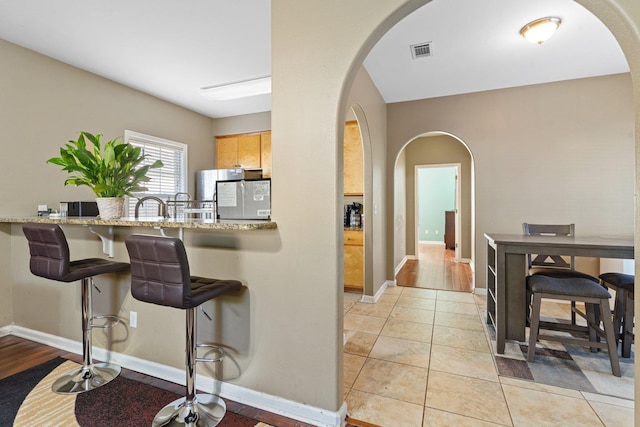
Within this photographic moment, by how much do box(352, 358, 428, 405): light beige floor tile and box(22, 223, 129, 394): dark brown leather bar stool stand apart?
179cm

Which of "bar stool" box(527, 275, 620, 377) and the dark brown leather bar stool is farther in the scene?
"bar stool" box(527, 275, 620, 377)

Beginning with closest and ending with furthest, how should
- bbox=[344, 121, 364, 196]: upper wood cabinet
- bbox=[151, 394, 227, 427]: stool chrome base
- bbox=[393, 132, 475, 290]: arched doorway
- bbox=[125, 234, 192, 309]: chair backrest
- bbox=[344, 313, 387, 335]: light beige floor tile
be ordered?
bbox=[125, 234, 192, 309]: chair backrest
bbox=[151, 394, 227, 427]: stool chrome base
bbox=[344, 313, 387, 335]: light beige floor tile
bbox=[344, 121, 364, 196]: upper wood cabinet
bbox=[393, 132, 475, 290]: arched doorway

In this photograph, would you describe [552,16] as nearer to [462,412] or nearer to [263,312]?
[462,412]

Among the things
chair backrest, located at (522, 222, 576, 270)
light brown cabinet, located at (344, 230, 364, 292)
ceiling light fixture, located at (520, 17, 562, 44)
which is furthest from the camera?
light brown cabinet, located at (344, 230, 364, 292)

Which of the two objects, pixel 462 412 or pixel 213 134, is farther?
pixel 213 134

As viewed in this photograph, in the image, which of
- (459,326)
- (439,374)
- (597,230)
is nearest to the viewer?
(439,374)

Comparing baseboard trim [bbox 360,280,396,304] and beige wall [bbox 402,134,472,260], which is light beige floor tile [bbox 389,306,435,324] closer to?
baseboard trim [bbox 360,280,396,304]

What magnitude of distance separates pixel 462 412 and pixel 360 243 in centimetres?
245

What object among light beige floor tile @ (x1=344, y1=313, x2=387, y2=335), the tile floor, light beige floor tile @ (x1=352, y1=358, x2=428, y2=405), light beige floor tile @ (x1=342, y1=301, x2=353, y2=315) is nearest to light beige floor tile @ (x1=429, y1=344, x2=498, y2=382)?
the tile floor

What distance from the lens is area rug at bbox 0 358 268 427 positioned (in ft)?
5.37

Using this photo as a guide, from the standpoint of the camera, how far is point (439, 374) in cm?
208

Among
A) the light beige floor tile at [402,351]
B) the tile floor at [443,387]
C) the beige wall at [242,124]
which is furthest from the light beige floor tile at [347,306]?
the beige wall at [242,124]

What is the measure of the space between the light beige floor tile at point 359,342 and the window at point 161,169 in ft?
10.8

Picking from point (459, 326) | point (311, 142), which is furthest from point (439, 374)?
point (311, 142)
